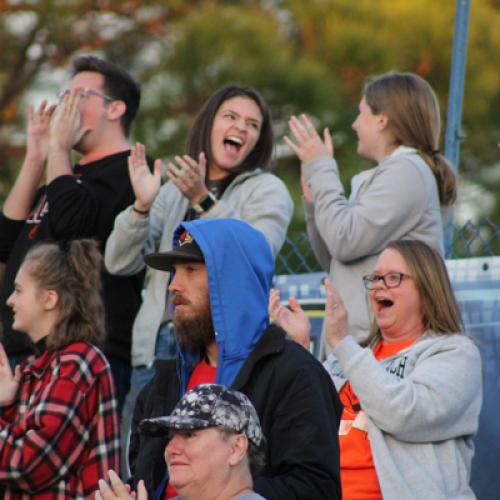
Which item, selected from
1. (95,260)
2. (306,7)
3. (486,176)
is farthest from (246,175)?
(306,7)

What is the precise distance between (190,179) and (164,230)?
1.51ft

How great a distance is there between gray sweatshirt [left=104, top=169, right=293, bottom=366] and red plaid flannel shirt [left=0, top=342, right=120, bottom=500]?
26.0 inches

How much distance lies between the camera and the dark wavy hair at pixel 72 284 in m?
→ 5.06

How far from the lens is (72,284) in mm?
5195

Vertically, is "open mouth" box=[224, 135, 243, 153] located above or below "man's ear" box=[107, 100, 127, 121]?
below

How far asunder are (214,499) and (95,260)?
176 centimetres

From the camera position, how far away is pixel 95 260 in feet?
17.4

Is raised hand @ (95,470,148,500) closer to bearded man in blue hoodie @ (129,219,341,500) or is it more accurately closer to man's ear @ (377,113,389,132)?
bearded man in blue hoodie @ (129,219,341,500)

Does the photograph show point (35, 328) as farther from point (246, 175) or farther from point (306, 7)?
point (306, 7)

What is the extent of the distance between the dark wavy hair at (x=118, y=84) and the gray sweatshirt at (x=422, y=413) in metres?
1.90

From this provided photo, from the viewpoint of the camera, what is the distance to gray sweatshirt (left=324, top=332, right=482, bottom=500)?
15.6ft

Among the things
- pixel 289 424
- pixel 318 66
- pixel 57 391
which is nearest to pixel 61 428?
pixel 57 391

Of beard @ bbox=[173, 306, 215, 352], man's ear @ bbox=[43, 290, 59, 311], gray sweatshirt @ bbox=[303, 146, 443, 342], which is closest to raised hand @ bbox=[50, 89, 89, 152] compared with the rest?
man's ear @ bbox=[43, 290, 59, 311]

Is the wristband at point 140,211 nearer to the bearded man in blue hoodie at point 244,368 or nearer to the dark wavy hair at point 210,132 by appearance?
the dark wavy hair at point 210,132
